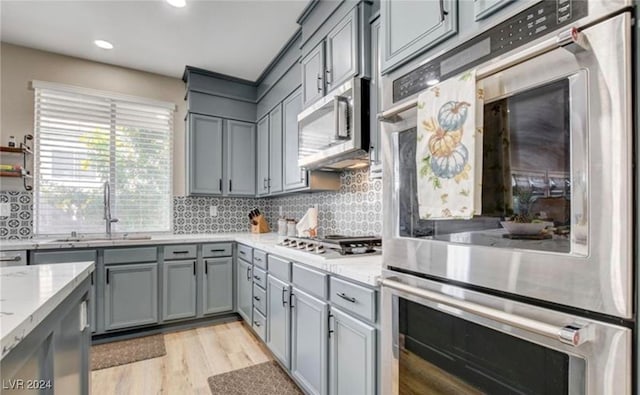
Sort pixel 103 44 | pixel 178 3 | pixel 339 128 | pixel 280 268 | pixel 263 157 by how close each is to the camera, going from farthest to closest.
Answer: pixel 263 157
pixel 103 44
pixel 178 3
pixel 280 268
pixel 339 128

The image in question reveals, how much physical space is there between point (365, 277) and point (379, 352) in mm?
299

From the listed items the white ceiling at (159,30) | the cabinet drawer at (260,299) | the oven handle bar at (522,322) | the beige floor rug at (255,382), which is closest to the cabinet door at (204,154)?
the white ceiling at (159,30)

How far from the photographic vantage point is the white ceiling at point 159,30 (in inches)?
96.7

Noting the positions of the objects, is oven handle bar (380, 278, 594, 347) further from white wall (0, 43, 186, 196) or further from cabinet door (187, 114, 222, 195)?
white wall (0, 43, 186, 196)

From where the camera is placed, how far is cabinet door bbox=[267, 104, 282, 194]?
317cm

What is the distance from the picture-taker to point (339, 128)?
6.34ft

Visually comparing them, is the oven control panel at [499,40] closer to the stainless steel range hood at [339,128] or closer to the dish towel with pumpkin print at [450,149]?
the dish towel with pumpkin print at [450,149]

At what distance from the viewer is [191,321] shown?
126 inches

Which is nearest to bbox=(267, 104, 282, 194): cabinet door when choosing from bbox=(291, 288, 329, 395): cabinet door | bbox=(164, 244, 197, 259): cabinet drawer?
bbox=(164, 244, 197, 259): cabinet drawer

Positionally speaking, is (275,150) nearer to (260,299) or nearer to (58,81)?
(260,299)

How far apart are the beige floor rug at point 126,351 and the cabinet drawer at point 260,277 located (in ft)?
3.09

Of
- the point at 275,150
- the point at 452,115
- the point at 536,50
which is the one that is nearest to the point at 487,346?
the point at 452,115

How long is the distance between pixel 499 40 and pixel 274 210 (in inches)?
133

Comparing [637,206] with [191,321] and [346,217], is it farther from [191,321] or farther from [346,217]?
[191,321]
